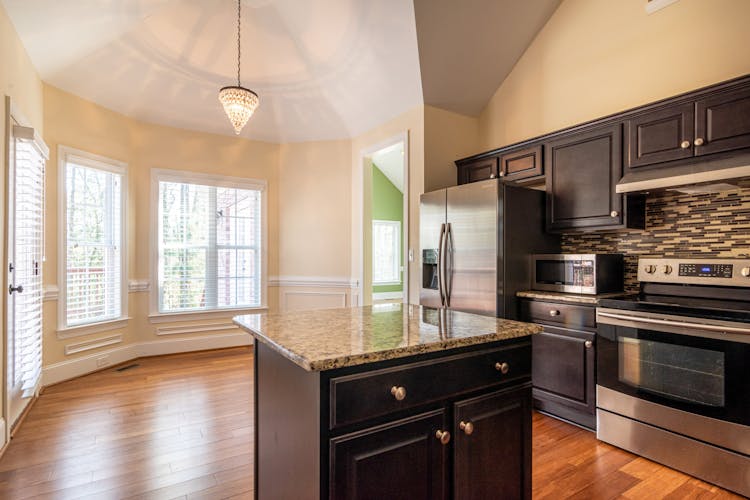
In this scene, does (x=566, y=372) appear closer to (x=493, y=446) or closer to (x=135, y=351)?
(x=493, y=446)

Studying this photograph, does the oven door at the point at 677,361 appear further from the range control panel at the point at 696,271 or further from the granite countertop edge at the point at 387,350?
the granite countertop edge at the point at 387,350

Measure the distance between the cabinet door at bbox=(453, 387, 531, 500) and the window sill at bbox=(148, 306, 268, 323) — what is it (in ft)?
14.1

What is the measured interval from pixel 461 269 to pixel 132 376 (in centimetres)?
340

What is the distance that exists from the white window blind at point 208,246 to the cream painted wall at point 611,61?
3266mm

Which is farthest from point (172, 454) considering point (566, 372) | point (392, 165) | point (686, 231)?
point (392, 165)

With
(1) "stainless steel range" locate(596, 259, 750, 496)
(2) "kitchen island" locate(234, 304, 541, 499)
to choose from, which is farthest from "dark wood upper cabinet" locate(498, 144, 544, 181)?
(2) "kitchen island" locate(234, 304, 541, 499)

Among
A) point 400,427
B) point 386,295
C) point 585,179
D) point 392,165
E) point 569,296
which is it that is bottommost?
point 386,295

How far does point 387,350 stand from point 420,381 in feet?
0.60

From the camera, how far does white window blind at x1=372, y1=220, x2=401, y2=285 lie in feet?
25.0

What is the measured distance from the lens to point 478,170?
3.91 metres

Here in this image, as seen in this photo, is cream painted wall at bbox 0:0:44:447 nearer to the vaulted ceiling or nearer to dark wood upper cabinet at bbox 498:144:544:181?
the vaulted ceiling

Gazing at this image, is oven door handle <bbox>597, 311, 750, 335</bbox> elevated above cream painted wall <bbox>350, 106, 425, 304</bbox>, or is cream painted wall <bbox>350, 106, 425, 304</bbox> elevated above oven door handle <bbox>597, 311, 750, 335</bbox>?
cream painted wall <bbox>350, 106, 425, 304</bbox>

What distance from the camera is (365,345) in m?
1.26

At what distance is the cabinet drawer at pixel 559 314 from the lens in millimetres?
2686
